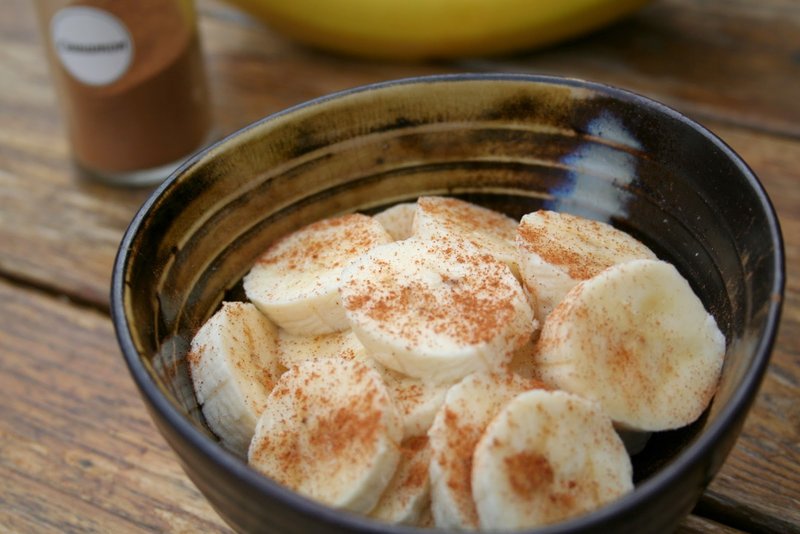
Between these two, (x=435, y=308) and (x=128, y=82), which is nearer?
(x=435, y=308)

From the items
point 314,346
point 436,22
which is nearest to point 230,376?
point 314,346

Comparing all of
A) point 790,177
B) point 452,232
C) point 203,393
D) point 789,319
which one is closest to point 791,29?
point 790,177

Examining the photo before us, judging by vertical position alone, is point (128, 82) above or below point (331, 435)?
below

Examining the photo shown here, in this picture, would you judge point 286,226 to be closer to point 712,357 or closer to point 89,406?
point 89,406

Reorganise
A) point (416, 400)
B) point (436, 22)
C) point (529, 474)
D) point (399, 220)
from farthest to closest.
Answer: point (436, 22) < point (399, 220) < point (416, 400) < point (529, 474)

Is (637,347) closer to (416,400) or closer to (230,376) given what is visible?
(416,400)
